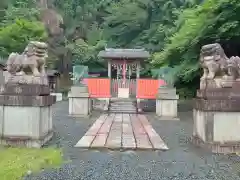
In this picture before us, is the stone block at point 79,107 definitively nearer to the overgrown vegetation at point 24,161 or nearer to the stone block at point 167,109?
the stone block at point 167,109

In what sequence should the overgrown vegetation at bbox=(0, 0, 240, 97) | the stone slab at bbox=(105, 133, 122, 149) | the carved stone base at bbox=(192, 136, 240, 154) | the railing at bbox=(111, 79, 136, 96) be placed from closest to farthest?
1. the carved stone base at bbox=(192, 136, 240, 154)
2. the stone slab at bbox=(105, 133, 122, 149)
3. the railing at bbox=(111, 79, 136, 96)
4. the overgrown vegetation at bbox=(0, 0, 240, 97)

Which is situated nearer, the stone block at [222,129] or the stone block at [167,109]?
the stone block at [222,129]

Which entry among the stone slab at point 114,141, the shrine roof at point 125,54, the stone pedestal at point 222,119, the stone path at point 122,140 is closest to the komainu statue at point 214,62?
the stone pedestal at point 222,119

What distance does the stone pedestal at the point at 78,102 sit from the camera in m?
15.5

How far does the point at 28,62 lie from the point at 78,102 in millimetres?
8003

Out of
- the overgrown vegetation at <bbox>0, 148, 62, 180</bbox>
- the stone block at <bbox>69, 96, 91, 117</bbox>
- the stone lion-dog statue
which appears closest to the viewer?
the overgrown vegetation at <bbox>0, 148, 62, 180</bbox>

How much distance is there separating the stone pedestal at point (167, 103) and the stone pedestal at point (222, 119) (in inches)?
312

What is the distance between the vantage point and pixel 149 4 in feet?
113

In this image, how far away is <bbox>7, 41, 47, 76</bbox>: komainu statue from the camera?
7656mm

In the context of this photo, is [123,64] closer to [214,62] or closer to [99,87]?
[99,87]

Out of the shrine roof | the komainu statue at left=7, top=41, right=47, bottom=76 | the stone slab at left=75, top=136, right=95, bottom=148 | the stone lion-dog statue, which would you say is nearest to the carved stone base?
the stone lion-dog statue

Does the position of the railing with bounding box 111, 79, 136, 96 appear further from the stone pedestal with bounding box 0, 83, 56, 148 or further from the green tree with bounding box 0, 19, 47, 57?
the stone pedestal with bounding box 0, 83, 56, 148

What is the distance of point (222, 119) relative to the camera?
7.02 meters

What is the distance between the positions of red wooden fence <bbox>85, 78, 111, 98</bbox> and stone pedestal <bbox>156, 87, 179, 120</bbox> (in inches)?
168
